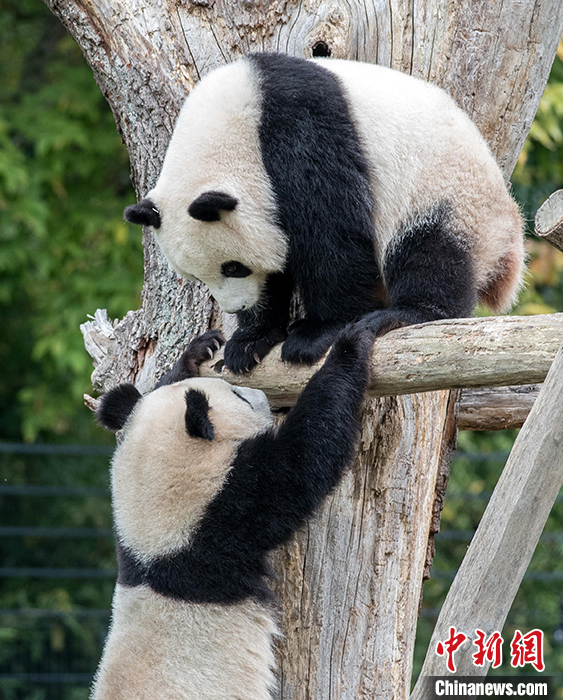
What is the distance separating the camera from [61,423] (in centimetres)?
723

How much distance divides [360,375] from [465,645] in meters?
0.80

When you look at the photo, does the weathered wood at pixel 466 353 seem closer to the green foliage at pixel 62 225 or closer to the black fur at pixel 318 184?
the black fur at pixel 318 184

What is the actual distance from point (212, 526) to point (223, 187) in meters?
1.07

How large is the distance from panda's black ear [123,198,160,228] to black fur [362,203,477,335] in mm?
809

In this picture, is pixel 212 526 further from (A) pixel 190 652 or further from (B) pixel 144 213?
(B) pixel 144 213

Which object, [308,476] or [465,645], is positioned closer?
[465,645]

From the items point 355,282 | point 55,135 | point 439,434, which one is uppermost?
point 55,135

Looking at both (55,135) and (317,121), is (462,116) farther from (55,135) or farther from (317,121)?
(55,135)

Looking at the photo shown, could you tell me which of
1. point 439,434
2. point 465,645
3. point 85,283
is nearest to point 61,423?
point 85,283

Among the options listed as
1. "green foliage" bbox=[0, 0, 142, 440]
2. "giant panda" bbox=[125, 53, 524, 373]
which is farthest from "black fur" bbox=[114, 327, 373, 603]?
"green foliage" bbox=[0, 0, 142, 440]

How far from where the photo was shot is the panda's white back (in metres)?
2.80

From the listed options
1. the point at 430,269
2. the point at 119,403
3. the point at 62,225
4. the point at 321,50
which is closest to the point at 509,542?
the point at 430,269

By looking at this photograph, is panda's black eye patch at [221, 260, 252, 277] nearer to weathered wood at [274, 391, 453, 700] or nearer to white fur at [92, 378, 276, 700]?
white fur at [92, 378, 276, 700]

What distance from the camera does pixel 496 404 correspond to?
3396 millimetres
